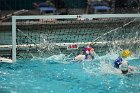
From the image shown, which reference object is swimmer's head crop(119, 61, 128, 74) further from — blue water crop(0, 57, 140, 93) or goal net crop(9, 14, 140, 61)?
goal net crop(9, 14, 140, 61)

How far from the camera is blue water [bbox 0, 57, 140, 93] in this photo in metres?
8.48

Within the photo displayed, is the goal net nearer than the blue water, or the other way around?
the blue water

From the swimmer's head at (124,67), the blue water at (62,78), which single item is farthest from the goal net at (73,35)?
the swimmer's head at (124,67)

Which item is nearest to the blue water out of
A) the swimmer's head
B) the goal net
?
the swimmer's head

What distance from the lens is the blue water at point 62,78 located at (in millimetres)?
8484

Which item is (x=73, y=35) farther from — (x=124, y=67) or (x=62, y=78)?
(x=124, y=67)

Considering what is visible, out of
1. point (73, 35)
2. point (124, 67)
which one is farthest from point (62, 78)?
point (73, 35)

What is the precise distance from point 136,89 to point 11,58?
4.55 metres

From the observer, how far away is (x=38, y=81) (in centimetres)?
916

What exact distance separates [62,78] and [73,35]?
5088mm

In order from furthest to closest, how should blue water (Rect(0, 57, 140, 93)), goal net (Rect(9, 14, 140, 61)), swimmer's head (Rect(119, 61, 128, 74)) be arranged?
goal net (Rect(9, 14, 140, 61)) < swimmer's head (Rect(119, 61, 128, 74)) < blue water (Rect(0, 57, 140, 93))

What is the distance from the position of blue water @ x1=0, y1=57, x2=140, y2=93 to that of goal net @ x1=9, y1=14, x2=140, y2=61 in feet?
2.80

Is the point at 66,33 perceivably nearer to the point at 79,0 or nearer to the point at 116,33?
the point at 116,33

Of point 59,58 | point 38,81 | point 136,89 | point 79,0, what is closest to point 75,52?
point 59,58
